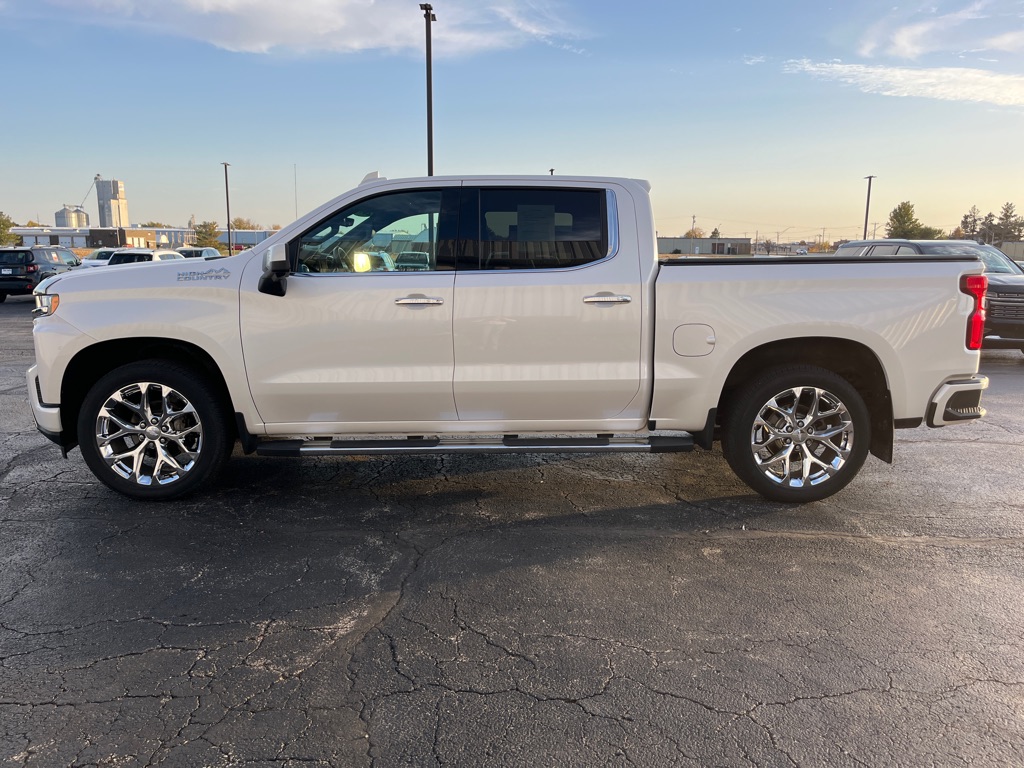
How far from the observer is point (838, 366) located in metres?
4.91

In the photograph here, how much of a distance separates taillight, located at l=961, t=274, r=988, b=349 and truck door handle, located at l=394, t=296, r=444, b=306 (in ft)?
10.5

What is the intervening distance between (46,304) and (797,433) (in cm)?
484

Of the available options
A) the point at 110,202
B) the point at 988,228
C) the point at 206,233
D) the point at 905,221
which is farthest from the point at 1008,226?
the point at 110,202

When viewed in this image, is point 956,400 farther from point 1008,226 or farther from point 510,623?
point 1008,226

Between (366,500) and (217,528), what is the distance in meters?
0.95

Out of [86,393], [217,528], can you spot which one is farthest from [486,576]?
[86,393]

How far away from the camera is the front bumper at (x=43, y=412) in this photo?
466 centimetres

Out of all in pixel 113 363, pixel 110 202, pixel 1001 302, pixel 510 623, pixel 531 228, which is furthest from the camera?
pixel 110 202

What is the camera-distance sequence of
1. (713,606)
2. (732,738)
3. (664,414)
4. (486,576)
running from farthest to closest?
(664,414) < (486,576) < (713,606) < (732,738)

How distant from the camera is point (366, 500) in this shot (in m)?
4.91

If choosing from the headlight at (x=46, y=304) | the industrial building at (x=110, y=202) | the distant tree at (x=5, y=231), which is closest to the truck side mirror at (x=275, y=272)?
the headlight at (x=46, y=304)

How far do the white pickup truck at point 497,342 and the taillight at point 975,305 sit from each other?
12mm

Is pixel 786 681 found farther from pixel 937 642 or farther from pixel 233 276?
pixel 233 276

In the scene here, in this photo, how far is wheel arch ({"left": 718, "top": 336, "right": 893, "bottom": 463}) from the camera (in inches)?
185
